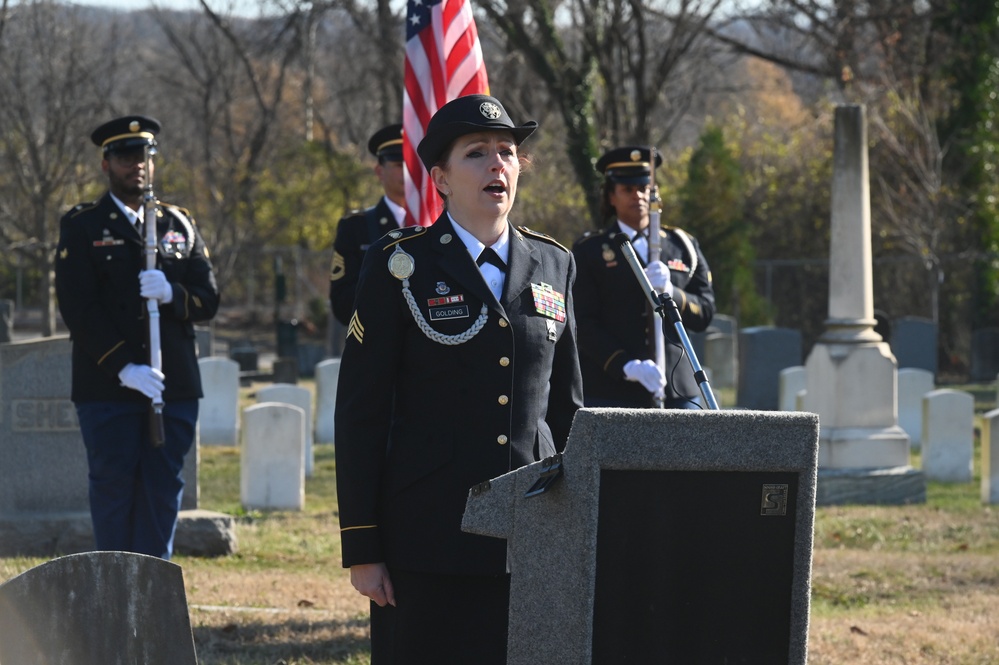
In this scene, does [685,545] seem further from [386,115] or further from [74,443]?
[386,115]

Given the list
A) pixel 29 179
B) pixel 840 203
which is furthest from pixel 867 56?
pixel 840 203

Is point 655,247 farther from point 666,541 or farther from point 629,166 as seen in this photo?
point 666,541

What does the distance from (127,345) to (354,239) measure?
1.64 m

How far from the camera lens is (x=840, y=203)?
1263 cm

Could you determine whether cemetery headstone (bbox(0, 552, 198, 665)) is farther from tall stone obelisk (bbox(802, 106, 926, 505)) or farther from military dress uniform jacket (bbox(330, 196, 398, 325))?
tall stone obelisk (bbox(802, 106, 926, 505))

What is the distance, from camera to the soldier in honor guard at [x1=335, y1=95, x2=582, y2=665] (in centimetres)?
390

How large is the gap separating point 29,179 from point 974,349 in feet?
51.3

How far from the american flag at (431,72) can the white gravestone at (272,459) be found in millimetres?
4729

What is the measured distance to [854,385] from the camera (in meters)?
12.3

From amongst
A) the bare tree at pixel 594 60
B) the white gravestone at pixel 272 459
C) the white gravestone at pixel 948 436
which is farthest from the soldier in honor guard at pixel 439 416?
the bare tree at pixel 594 60

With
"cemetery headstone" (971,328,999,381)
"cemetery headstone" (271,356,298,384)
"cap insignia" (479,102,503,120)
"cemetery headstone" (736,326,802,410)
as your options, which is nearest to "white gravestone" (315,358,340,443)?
"cemetery headstone" (271,356,298,384)

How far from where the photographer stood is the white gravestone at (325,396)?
15539 millimetres

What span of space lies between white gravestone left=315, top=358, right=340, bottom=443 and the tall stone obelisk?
17.4ft

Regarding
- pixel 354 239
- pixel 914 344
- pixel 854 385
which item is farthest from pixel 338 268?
pixel 914 344
